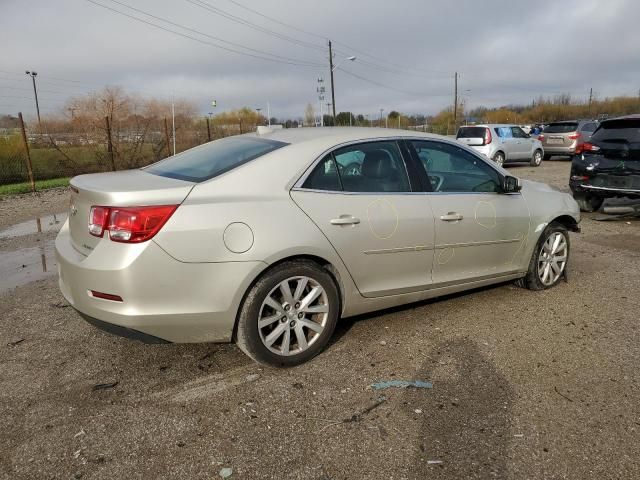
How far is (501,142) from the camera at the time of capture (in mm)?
18094

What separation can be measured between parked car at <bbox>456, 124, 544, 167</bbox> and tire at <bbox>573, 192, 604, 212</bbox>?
26.7 feet

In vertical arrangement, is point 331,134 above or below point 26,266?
above

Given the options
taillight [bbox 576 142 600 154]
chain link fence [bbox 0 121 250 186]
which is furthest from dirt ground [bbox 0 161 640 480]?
chain link fence [bbox 0 121 250 186]

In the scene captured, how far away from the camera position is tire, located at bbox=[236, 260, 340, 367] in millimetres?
3191

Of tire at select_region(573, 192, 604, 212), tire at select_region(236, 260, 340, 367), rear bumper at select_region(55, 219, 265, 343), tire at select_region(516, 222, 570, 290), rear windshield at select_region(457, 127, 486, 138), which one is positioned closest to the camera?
rear bumper at select_region(55, 219, 265, 343)

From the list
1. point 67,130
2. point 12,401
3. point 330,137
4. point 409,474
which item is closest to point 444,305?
point 330,137

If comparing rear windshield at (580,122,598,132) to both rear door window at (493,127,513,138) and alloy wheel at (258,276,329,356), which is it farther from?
alloy wheel at (258,276,329,356)

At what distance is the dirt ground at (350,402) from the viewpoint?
247 cm

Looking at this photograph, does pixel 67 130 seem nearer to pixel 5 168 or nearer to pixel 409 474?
pixel 5 168

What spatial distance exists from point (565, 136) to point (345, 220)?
2002 cm

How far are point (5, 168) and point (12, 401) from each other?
14467 mm

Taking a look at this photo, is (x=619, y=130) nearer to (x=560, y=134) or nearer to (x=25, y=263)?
(x=25, y=263)

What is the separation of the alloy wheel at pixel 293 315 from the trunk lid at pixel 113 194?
2.90 ft

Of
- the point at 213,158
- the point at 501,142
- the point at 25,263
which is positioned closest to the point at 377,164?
the point at 213,158
